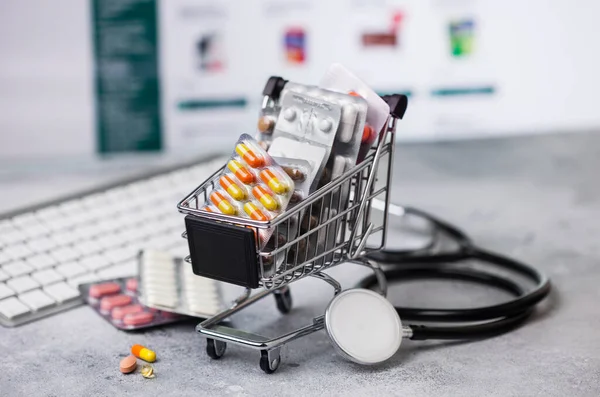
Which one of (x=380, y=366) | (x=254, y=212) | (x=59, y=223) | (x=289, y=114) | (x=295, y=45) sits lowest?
(x=380, y=366)

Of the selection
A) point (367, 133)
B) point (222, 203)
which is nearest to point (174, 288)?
point (222, 203)

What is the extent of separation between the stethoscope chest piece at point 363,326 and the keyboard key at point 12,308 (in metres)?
0.46

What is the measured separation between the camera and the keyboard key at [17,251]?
1351mm

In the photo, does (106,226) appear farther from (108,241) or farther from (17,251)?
(17,251)

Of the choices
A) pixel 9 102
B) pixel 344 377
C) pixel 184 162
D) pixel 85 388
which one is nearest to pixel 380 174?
pixel 344 377

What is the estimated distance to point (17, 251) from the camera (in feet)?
4.48

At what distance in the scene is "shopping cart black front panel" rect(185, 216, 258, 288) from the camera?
0.97 m

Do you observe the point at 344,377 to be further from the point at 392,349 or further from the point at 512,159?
the point at 512,159

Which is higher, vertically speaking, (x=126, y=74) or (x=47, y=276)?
(x=126, y=74)

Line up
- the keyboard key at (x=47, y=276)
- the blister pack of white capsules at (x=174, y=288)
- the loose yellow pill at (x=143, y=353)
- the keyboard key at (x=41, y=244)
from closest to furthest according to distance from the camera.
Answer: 1. the loose yellow pill at (x=143, y=353)
2. the blister pack of white capsules at (x=174, y=288)
3. the keyboard key at (x=47, y=276)
4. the keyboard key at (x=41, y=244)

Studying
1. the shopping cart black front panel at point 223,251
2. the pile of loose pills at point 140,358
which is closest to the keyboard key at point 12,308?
the pile of loose pills at point 140,358

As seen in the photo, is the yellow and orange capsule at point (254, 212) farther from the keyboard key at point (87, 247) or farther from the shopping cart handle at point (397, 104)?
the keyboard key at point (87, 247)

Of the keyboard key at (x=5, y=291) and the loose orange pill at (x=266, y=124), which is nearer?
the loose orange pill at (x=266, y=124)

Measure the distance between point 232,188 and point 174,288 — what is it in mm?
297
